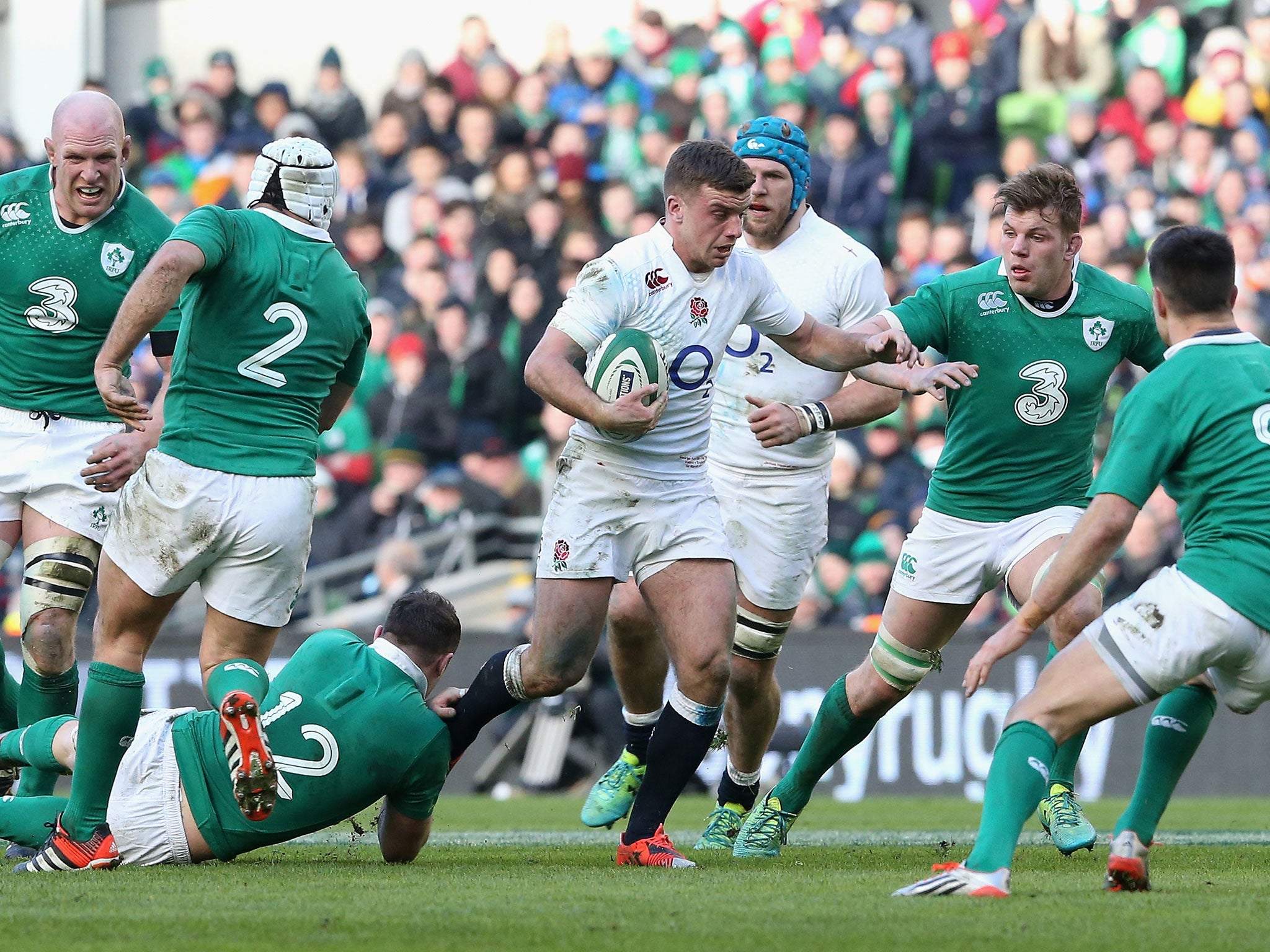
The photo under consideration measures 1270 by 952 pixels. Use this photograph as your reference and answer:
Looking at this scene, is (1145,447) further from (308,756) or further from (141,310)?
(141,310)

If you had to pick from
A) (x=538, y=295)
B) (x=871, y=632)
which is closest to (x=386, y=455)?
(x=538, y=295)

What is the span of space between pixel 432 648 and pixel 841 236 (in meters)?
3.02

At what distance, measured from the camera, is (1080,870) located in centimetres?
675

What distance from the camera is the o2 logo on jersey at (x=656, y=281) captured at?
22.2 ft

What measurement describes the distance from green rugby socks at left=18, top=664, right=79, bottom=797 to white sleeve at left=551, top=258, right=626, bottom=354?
2.49m

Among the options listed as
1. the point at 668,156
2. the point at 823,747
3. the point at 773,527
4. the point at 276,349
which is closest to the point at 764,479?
the point at 773,527

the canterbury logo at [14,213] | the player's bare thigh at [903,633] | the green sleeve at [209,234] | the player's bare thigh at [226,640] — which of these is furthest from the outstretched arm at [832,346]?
the canterbury logo at [14,213]

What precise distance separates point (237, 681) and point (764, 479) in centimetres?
304

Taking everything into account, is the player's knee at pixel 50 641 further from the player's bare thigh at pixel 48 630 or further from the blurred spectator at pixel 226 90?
the blurred spectator at pixel 226 90

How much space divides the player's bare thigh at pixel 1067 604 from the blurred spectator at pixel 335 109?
1296 centimetres

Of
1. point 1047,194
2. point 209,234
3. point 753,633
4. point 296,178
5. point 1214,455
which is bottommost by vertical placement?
point 753,633

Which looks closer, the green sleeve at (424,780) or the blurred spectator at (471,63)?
the green sleeve at (424,780)

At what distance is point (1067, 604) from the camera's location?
708 cm

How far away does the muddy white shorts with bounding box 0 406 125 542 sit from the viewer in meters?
7.18
